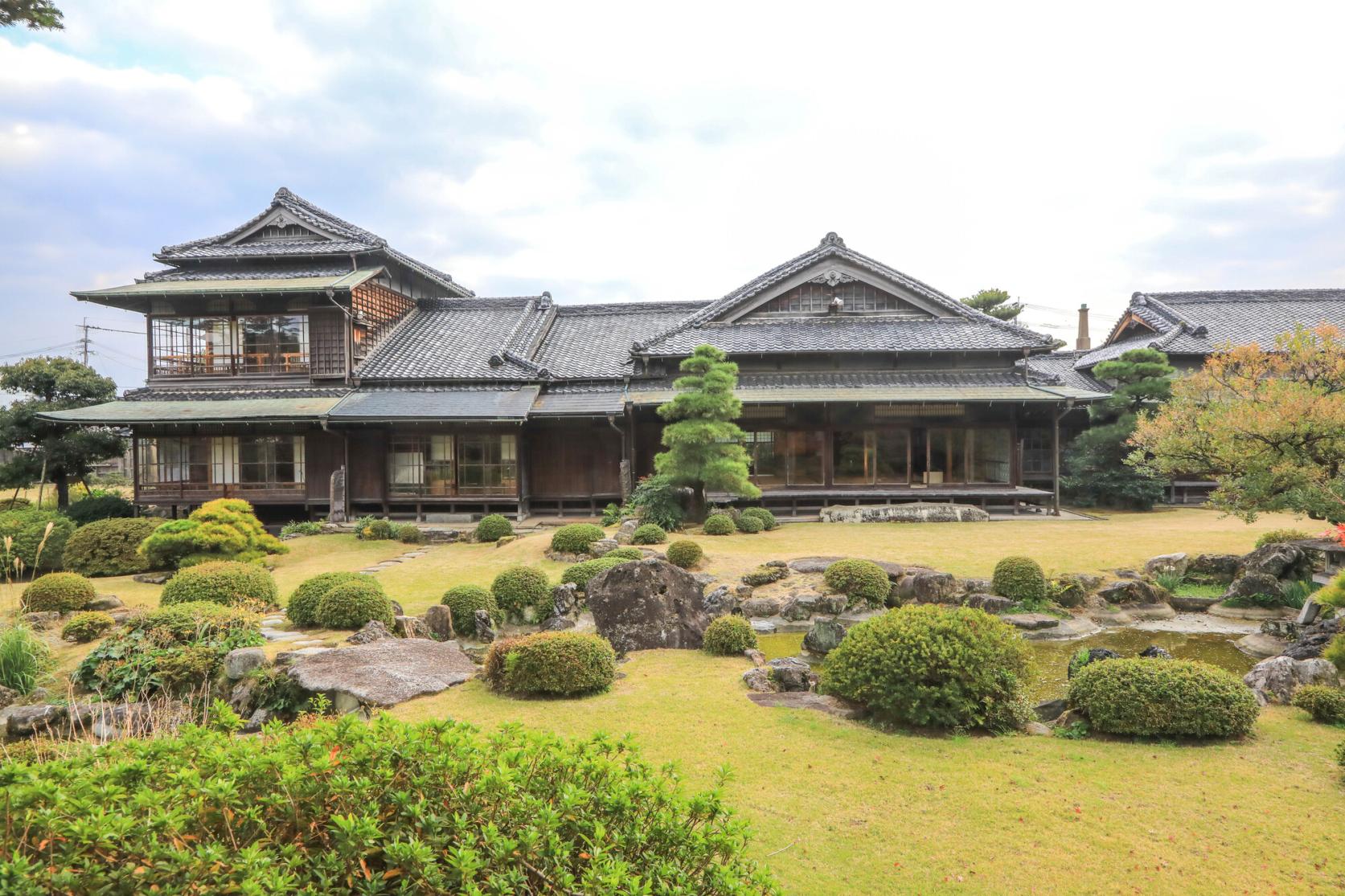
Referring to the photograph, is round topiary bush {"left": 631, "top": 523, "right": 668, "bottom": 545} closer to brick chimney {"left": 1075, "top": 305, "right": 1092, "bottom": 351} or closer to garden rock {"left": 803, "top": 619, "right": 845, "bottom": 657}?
garden rock {"left": 803, "top": 619, "right": 845, "bottom": 657}

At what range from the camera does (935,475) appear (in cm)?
2314

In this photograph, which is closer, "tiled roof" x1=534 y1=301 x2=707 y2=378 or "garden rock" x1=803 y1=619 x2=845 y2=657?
"garden rock" x1=803 y1=619 x2=845 y2=657

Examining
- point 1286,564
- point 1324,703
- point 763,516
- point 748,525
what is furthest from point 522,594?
point 1286,564

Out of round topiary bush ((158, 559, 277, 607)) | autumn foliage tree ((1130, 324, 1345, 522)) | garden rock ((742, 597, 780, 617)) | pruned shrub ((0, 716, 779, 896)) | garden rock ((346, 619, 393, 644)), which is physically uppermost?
autumn foliage tree ((1130, 324, 1345, 522))

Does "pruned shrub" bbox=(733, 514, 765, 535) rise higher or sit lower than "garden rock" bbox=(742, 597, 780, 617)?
higher

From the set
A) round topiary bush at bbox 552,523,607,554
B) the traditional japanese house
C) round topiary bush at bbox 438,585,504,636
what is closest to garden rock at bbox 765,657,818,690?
round topiary bush at bbox 438,585,504,636

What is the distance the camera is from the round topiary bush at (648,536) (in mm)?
16812

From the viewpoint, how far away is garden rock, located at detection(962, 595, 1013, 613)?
492 inches

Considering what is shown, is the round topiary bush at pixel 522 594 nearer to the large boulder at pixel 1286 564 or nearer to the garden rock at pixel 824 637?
the garden rock at pixel 824 637

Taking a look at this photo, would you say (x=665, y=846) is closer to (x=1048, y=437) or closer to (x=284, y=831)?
(x=284, y=831)

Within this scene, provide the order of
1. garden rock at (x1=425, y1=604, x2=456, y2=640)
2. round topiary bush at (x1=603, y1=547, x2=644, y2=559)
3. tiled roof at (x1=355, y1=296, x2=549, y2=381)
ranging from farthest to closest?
tiled roof at (x1=355, y1=296, x2=549, y2=381), round topiary bush at (x1=603, y1=547, x2=644, y2=559), garden rock at (x1=425, y1=604, x2=456, y2=640)

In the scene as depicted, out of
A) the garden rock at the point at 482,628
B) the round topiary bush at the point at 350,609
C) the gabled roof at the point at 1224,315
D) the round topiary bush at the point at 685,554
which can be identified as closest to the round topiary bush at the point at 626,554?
the round topiary bush at the point at 685,554

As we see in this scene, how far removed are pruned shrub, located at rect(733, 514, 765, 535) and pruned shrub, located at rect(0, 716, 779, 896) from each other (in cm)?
1582

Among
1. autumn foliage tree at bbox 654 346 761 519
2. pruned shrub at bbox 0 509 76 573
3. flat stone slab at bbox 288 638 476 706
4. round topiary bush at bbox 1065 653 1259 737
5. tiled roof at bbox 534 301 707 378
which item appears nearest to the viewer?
round topiary bush at bbox 1065 653 1259 737
